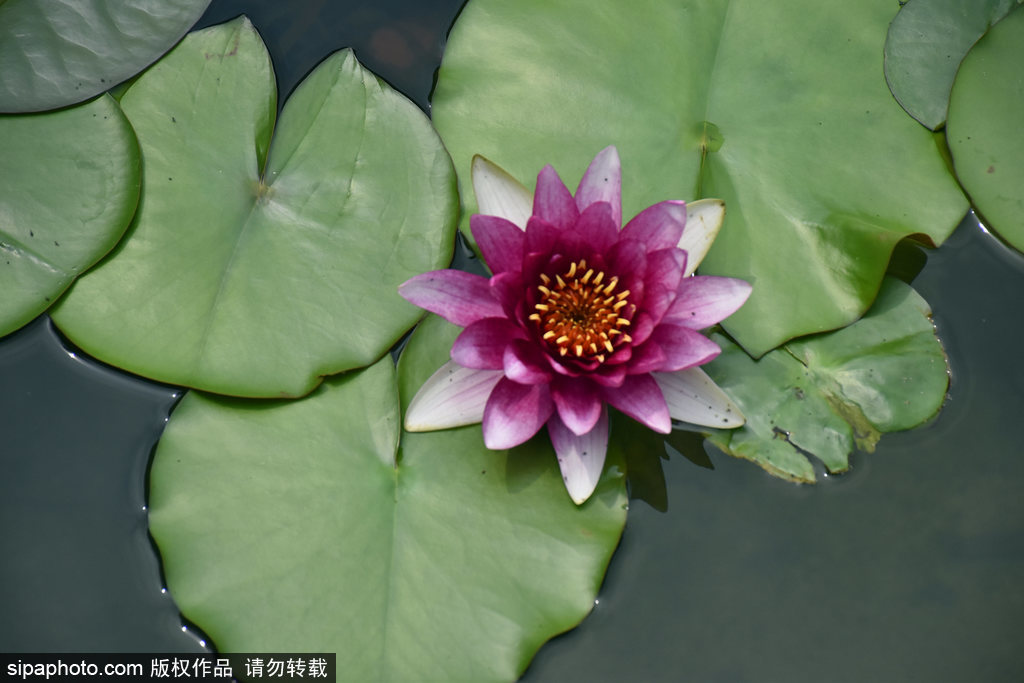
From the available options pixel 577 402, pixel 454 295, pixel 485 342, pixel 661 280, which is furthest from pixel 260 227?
pixel 661 280

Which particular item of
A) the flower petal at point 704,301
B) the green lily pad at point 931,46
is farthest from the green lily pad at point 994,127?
the flower petal at point 704,301

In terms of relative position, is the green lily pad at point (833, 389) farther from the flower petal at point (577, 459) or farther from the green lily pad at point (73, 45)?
the green lily pad at point (73, 45)

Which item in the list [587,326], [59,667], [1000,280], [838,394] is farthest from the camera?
[1000,280]

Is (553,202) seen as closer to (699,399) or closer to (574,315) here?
(574,315)

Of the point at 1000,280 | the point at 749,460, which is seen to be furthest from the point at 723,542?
the point at 1000,280

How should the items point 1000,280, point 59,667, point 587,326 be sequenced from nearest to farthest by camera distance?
point 587,326, point 59,667, point 1000,280

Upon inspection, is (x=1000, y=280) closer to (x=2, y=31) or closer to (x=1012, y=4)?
(x=1012, y=4)
